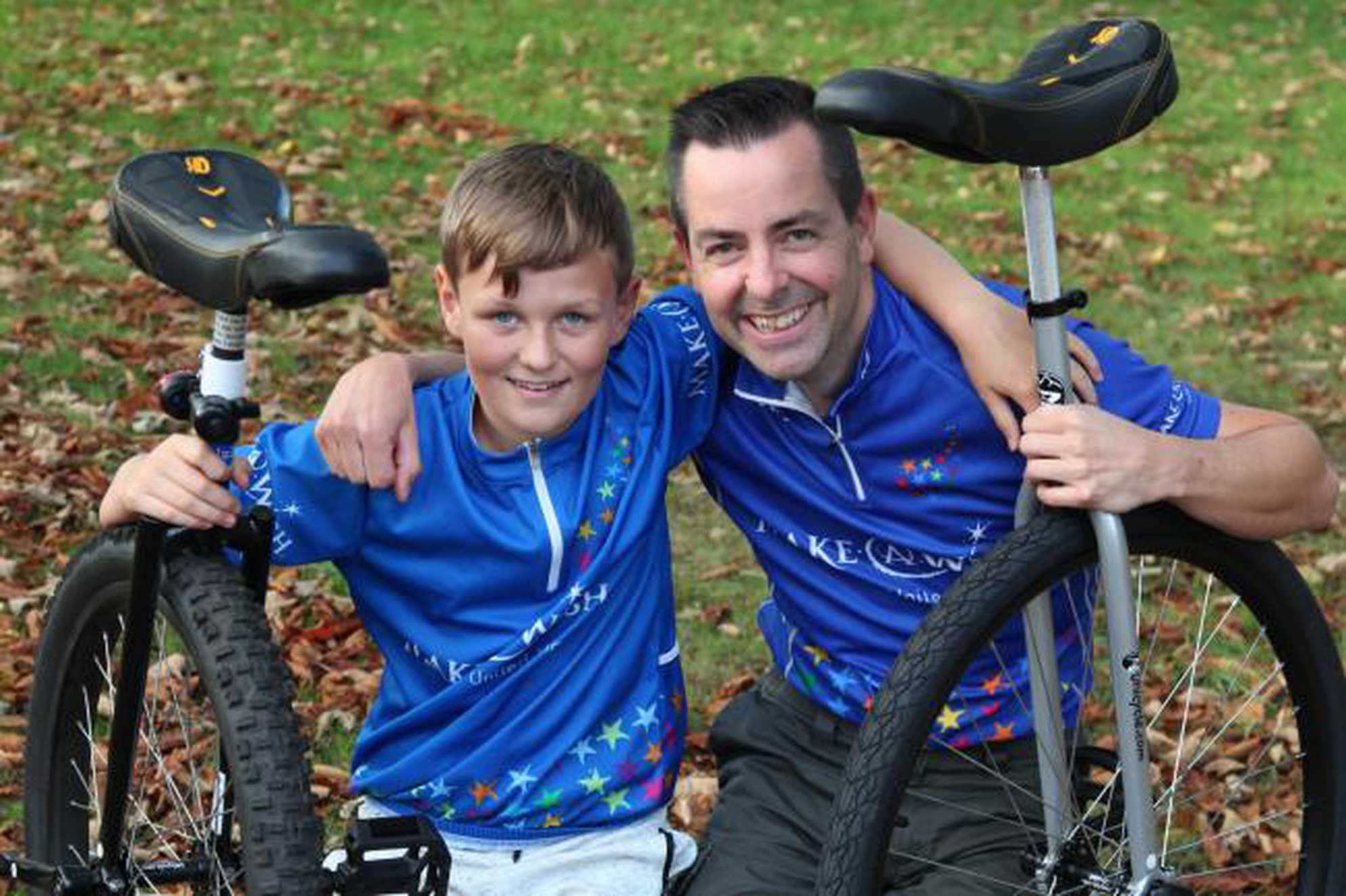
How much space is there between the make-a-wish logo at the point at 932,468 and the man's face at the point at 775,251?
0.25m

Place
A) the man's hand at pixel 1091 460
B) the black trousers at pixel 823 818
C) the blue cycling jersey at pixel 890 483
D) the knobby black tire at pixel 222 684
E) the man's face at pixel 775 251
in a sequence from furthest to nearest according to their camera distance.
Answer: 1. the black trousers at pixel 823 818
2. the blue cycling jersey at pixel 890 483
3. the man's face at pixel 775 251
4. the man's hand at pixel 1091 460
5. the knobby black tire at pixel 222 684

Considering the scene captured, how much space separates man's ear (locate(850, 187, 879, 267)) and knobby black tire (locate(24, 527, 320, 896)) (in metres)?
1.23

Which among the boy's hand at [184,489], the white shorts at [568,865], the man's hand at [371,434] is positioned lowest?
the white shorts at [568,865]

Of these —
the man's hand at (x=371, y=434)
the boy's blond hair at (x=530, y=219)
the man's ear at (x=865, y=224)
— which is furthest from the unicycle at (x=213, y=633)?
the man's ear at (x=865, y=224)

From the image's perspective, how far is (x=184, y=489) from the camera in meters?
2.62

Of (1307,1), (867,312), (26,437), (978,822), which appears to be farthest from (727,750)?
(1307,1)

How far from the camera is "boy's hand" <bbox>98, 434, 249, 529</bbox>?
2619 mm

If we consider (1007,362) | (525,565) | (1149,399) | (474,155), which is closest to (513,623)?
(525,565)

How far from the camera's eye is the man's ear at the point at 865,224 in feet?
10.7

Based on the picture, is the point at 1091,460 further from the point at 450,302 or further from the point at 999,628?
the point at 450,302

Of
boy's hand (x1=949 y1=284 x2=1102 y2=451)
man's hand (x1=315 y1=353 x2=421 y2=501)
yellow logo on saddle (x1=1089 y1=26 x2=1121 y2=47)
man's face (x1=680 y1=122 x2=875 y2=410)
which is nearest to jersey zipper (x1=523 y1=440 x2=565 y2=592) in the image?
man's hand (x1=315 y1=353 x2=421 y2=501)

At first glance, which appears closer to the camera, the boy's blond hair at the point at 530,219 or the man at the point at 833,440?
the boy's blond hair at the point at 530,219

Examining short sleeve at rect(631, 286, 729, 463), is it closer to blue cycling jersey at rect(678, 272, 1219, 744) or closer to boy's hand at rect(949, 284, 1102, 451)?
blue cycling jersey at rect(678, 272, 1219, 744)

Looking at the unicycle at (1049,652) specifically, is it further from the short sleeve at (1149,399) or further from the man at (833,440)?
the short sleeve at (1149,399)
